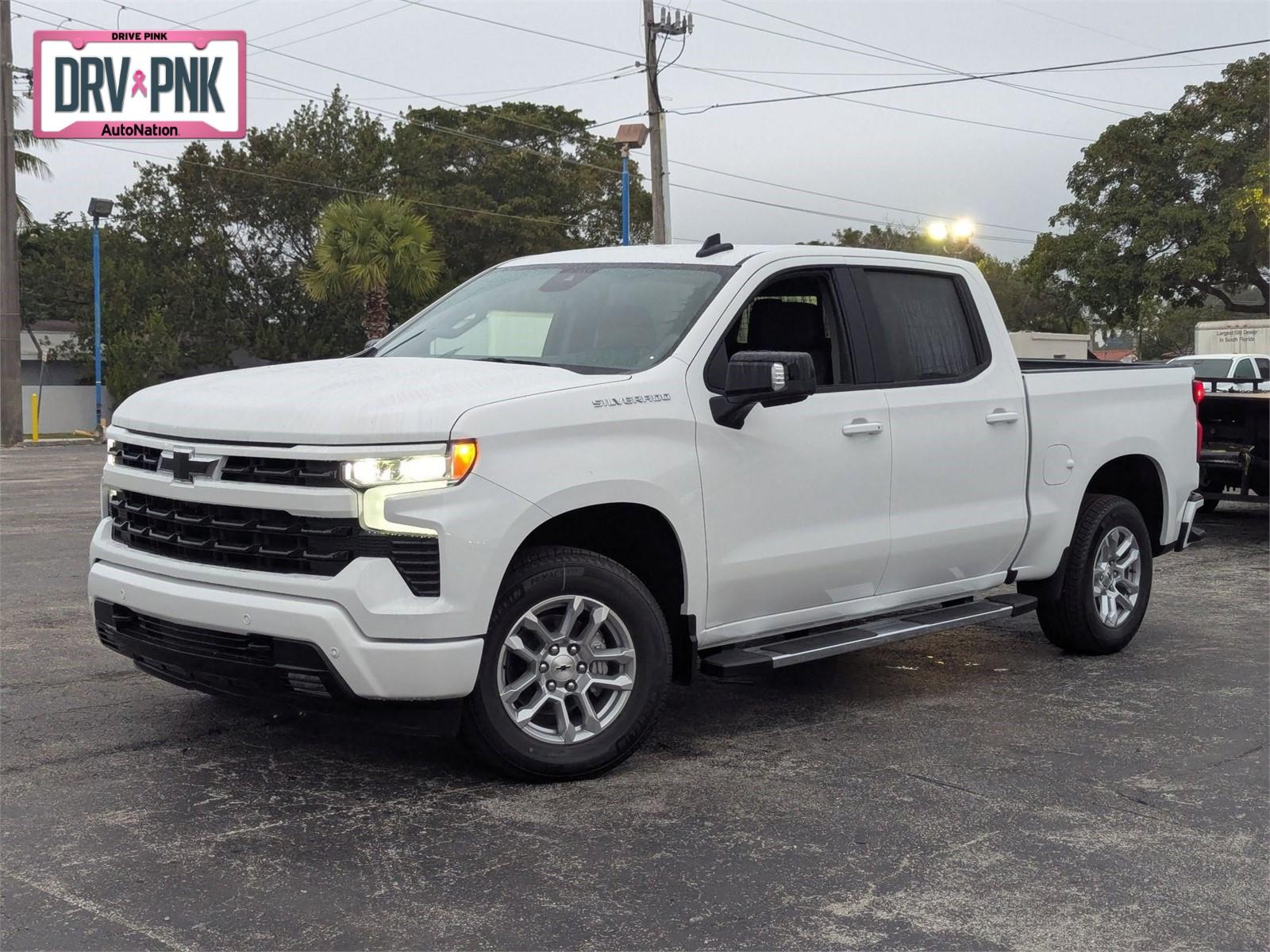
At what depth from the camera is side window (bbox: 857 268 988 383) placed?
6.45 meters

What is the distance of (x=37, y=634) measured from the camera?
7848mm

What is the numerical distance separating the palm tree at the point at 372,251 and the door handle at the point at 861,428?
31.0 m

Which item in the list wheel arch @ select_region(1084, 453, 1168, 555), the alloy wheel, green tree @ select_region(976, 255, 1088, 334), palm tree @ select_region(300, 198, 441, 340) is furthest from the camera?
green tree @ select_region(976, 255, 1088, 334)

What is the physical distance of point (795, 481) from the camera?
19.0 ft

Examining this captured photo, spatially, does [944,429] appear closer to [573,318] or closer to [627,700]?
[573,318]

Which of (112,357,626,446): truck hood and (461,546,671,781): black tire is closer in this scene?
(112,357,626,446): truck hood

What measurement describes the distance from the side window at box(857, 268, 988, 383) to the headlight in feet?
7.62

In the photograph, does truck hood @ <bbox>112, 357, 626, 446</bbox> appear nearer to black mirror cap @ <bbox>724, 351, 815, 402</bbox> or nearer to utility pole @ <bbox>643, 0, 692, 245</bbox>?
black mirror cap @ <bbox>724, 351, 815, 402</bbox>

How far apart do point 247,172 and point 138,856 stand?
168ft

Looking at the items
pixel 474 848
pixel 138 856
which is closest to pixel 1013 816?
pixel 474 848

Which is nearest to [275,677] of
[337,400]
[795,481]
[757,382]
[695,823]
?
[337,400]

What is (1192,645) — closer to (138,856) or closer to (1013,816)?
(1013,816)

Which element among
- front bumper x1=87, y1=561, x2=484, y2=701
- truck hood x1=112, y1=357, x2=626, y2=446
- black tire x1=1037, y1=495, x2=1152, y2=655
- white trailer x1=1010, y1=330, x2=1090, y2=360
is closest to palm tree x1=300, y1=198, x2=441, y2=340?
white trailer x1=1010, y1=330, x2=1090, y2=360

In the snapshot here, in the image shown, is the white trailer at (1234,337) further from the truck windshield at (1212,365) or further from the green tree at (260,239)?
the green tree at (260,239)
